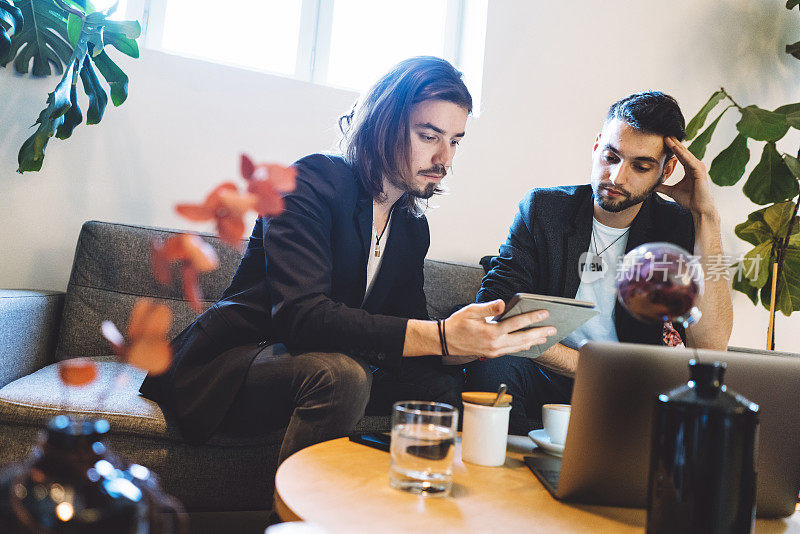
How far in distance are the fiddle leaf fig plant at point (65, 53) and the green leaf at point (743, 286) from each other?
265 centimetres

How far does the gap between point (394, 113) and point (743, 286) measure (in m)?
2.01

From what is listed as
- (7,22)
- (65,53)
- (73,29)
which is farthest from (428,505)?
(65,53)

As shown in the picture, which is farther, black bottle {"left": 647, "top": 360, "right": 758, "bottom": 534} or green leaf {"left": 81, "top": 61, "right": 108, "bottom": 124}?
green leaf {"left": 81, "top": 61, "right": 108, "bottom": 124}

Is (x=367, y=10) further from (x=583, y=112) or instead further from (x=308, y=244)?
(x=308, y=244)

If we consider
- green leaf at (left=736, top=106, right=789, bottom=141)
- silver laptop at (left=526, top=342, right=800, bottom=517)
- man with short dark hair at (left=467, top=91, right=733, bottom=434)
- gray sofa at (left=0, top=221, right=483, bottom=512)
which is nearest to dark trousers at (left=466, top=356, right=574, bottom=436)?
man with short dark hair at (left=467, top=91, right=733, bottom=434)

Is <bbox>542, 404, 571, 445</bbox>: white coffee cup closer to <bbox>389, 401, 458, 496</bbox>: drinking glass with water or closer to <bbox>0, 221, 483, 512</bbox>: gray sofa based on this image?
<bbox>389, 401, 458, 496</bbox>: drinking glass with water

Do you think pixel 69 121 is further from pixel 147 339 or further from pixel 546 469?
pixel 147 339

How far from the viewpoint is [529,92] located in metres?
2.76

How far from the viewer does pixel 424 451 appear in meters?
0.82

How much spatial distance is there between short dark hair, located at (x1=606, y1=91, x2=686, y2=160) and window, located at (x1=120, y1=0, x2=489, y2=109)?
907mm

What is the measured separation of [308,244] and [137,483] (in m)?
0.97

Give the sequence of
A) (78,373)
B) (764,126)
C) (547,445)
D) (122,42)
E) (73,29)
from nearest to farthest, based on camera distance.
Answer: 1. (78,373)
2. (547,445)
3. (73,29)
4. (122,42)
5. (764,126)

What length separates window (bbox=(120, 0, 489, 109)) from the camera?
2545 millimetres

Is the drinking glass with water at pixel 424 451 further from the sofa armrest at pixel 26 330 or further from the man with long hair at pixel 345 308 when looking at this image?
the sofa armrest at pixel 26 330
